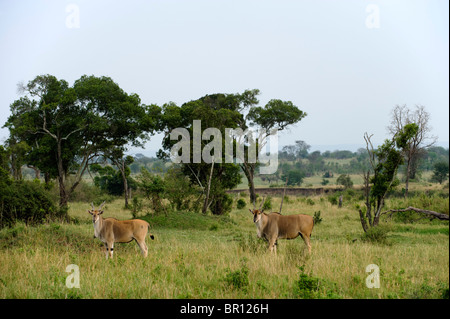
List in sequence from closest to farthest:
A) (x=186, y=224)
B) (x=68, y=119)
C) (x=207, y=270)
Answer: (x=207, y=270)
(x=186, y=224)
(x=68, y=119)

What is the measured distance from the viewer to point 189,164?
26.4 m

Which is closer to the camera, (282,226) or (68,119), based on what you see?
(282,226)

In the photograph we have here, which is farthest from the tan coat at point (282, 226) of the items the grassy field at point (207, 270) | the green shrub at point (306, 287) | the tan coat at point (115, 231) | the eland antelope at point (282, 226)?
Answer: the green shrub at point (306, 287)

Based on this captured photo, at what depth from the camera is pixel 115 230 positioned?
38.2 ft

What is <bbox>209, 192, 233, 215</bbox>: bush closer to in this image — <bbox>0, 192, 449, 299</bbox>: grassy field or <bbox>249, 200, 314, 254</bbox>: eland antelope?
<bbox>0, 192, 449, 299</bbox>: grassy field

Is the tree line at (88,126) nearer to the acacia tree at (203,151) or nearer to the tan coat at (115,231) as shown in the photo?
the acacia tree at (203,151)

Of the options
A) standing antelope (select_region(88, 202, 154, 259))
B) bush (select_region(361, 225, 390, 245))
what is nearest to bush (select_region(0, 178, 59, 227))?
standing antelope (select_region(88, 202, 154, 259))

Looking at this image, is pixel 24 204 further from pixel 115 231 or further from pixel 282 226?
pixel 282 226

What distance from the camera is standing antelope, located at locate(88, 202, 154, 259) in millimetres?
11375

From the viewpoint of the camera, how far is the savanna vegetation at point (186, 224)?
8.33 m

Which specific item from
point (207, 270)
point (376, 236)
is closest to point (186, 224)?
point (376, 236)

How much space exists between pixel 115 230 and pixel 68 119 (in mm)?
14596

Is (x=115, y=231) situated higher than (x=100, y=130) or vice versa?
(x=100, y=130)
